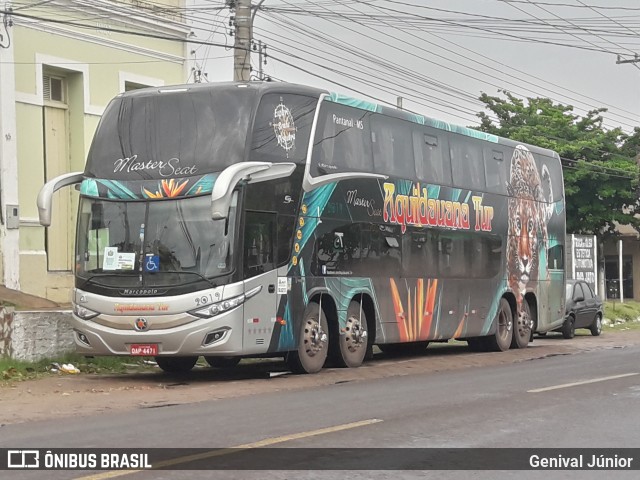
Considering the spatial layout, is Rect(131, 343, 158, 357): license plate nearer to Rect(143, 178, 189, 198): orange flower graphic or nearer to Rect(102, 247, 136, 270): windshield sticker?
Rect(102, 247, 136, 270): windshield sticker

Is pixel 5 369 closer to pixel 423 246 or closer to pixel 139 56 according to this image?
pixel 423 246

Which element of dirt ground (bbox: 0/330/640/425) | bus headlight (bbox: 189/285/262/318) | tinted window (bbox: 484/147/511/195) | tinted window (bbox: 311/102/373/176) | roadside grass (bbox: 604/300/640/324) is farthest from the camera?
roadside grass (bbox: 604/300/640/324)

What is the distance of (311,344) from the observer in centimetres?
1659

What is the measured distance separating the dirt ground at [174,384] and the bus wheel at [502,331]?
3.93ft

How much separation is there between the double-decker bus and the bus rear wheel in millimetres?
2918

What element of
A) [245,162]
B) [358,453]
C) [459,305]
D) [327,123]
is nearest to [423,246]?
[459,305]

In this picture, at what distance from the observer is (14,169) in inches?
893

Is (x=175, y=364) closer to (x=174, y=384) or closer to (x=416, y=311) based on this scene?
(x=174, y=384)

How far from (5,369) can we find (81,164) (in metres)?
10.4

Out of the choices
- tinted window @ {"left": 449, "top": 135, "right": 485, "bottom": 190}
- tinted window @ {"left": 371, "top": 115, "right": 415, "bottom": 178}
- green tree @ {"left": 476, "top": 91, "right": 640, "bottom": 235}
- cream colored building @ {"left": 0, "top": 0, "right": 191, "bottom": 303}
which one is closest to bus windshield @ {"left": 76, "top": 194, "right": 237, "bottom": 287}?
tinted window @ {"left": 371, "top": 115, "right": 415, "bottom": 178}

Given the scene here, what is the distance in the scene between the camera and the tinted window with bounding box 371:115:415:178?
18.4 m

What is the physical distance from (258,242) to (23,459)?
24.0 ft

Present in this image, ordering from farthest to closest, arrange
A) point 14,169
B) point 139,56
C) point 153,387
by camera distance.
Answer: point 139,56 → point 14,169 → point 153,387

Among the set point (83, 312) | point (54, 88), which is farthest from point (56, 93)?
point (83, 312)
